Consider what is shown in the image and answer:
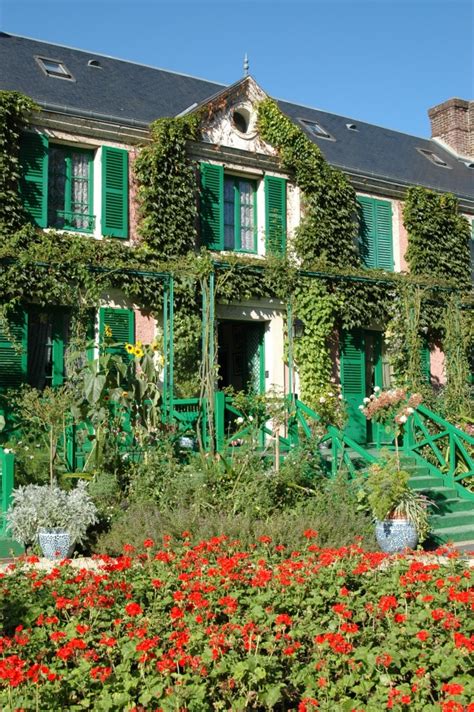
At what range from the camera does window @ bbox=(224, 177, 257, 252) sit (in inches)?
487

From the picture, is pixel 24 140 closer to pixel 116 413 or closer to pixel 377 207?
pixel 116 413

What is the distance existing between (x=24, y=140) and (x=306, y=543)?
23.4 ft

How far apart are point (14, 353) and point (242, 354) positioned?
419cm

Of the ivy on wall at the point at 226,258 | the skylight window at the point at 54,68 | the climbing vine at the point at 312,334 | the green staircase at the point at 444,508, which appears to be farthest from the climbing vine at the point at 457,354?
the skylight window at the point at 54,68

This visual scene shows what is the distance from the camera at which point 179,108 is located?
13.1 meters

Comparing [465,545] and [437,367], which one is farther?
[437,367]

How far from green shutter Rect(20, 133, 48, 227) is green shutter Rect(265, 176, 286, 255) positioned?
3737 mm

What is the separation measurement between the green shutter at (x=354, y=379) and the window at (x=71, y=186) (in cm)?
431

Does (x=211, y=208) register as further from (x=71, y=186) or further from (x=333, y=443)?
(x=333, y=443)

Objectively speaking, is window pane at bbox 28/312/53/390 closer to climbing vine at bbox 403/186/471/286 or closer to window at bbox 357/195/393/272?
window at bbox 357/195/393/272

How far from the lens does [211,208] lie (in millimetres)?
12023

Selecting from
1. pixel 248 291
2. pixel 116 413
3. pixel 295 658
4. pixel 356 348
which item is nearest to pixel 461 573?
pixel 295 658

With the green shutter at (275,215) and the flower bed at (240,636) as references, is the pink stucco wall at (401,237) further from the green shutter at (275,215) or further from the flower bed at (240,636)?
the flower bed at (240,636)

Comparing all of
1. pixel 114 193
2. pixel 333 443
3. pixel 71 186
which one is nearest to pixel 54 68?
pixel 71 186
